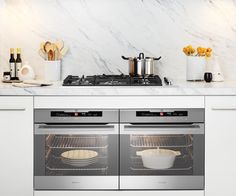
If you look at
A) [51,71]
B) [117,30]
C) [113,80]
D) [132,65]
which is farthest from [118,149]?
[117,30]

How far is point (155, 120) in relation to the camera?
3725 mm

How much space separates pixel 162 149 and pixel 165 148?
28mm

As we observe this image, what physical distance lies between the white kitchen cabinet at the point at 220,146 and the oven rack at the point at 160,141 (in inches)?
6.0

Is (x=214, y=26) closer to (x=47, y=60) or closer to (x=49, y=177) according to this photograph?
(x=47, y=60)

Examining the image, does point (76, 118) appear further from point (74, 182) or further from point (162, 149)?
point (162, 149)

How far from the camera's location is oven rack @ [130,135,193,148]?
148 inches

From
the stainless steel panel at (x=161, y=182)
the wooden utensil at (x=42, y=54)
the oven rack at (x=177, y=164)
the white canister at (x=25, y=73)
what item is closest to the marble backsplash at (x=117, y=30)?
the wooden utensil at (x=42, y=54)

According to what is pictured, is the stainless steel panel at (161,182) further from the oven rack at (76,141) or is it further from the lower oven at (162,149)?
the oven rack at (76,141)

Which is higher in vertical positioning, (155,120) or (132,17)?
(132,17)

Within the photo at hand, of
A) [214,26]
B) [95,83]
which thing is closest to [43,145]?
[95,83]

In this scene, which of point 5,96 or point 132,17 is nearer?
point 5,96

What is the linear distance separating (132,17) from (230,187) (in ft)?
4.77

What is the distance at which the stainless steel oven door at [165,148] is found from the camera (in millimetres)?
3736

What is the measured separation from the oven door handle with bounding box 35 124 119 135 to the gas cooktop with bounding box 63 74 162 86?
293mm
